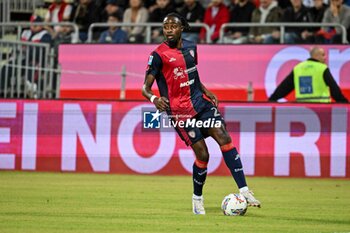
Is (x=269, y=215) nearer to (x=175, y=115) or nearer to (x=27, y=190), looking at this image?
(x=175, y=115)

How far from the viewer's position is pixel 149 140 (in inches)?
783

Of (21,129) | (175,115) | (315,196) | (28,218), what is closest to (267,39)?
(21,129)

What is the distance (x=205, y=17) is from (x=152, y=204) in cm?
1044

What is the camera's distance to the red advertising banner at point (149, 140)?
767 inches

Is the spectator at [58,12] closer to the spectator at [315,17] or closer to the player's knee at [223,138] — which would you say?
the spectator at [315,17]

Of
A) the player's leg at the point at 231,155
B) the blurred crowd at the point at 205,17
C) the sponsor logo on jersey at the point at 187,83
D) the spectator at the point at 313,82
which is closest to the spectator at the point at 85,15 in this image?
the blurred crowd at the point at 205,17

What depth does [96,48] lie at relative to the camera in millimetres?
23078

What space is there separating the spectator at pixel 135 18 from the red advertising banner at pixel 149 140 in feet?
12.1

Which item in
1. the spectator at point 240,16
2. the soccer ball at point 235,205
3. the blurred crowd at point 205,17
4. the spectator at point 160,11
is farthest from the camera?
the spectator at point 160,11

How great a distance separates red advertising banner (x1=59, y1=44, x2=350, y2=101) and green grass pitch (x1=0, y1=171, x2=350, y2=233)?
3.51 metres

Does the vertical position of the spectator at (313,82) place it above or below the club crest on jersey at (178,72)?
below

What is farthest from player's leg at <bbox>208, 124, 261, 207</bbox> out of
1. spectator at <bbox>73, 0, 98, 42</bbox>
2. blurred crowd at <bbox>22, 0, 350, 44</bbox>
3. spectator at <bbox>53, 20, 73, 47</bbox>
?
spectator at <bbox>73, 0, 98, 42</bbox>

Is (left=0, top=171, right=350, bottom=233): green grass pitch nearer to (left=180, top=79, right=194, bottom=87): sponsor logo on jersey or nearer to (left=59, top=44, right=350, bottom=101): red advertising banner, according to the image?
(left=180, top=79, right=194, bottom=87): sponsor logo on jersey

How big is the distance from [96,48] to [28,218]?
38.4 ft
